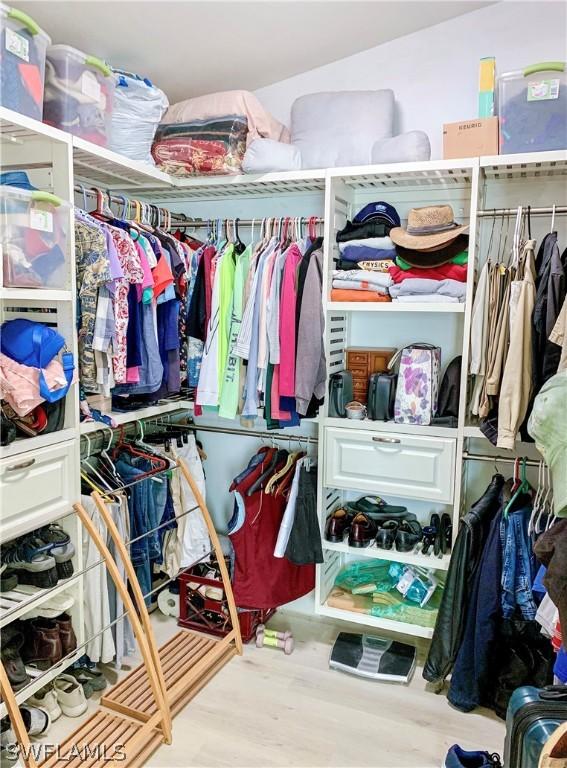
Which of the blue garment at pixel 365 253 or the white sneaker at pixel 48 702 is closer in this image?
the white sneaker at pixel 48 702

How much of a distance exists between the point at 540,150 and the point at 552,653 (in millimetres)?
1896

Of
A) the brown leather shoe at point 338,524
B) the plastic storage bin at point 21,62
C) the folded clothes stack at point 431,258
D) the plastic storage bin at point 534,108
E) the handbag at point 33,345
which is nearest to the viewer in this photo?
the plastic storage bin at point 21,62

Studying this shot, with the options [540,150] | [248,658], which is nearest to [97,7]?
[540,150]

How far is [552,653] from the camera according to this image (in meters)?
2.29

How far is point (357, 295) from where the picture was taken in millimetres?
2617

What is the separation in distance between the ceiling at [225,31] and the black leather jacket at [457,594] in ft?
6.83

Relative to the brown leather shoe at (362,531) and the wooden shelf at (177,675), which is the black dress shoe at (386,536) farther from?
the wooden shelf at (177,675)

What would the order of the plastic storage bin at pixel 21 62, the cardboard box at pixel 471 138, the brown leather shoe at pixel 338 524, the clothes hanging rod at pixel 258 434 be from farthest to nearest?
the clothes hanging rod at pixel 258 434, the brown leather shoe at pixel 338 524, the cardboard box at pixel 471 138, the plastic storage bin at pixel 21 62

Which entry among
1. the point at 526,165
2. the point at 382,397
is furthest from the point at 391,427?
the point at 526,165

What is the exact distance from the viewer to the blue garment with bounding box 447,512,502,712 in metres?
2.30

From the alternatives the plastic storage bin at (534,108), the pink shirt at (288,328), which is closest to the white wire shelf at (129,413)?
the pink shirt at (288,328)

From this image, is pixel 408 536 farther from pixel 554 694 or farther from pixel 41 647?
pixel 41 647

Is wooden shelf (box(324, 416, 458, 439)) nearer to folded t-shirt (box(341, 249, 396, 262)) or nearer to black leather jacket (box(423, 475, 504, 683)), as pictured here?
black leather jacket (box(423, 475, 504, 683))

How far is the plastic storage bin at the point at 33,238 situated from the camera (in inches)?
76.6
